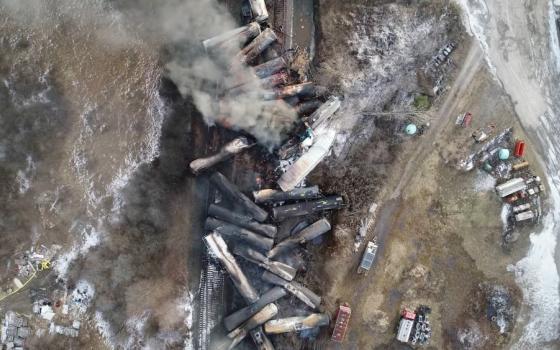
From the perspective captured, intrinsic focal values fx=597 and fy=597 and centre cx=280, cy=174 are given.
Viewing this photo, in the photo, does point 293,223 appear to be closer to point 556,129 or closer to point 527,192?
point 527,192

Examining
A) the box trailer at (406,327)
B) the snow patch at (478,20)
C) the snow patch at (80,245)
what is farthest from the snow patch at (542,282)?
the snow patch at (80,245)

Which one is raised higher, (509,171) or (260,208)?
(509,171)

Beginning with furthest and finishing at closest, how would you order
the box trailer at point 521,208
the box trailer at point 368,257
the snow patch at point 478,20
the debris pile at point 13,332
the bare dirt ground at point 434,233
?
the snow patch at point 478,20 < the bare dirt ground at point 434,233 < the box trailer at point 368,257 < the box trailer at point 521,208 < the debris pile at point 13,332

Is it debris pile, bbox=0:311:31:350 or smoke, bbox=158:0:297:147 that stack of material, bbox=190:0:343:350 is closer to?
smoke, bbox=158:0:297:147

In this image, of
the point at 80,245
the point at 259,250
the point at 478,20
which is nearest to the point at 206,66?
the point at 259,250

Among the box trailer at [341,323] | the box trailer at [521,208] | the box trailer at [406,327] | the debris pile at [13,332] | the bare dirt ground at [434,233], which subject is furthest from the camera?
the bare dirt ground at [434,233]

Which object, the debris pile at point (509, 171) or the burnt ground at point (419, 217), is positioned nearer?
the debris pile at point (509, 171)

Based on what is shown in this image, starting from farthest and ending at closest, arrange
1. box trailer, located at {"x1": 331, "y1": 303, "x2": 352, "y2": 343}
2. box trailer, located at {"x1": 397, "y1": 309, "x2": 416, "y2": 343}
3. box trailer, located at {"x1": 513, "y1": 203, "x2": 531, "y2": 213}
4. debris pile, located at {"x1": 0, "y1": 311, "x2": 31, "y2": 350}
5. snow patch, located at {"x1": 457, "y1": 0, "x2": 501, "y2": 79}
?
snow patch, located at {"x1": 457, "y1": 0, "x2": 501, "y2": 79} → box trailer, located at {"x1": 513, "y1": 203, "x2": 531, "y2": 213} → box trailer, located at {"x1": 331, "y1": 303, "x2": 352, "y2": 343} → box trailer, located at {"x1": 397, "y1": 309, "x2": 416, "y2": 343} → debris pile, located at {"x1": 0, "y1": 311, "x2": 31, "y2": 350}

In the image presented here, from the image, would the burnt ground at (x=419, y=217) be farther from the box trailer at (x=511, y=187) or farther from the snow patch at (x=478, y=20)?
the box trailer at (x=511, y=187)

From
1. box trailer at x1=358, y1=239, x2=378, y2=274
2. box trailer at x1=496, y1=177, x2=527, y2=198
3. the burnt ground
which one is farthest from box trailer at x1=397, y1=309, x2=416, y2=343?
box trailer at x1=496, y1=177, x2=527, y2=198

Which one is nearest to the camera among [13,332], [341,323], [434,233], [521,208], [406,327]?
[13,332]

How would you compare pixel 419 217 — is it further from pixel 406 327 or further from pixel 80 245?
pixel 80 245

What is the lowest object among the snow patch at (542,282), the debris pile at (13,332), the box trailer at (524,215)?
the debris pile at (13,332)

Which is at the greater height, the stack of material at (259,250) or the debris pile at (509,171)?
the debris pile at (509,171)
